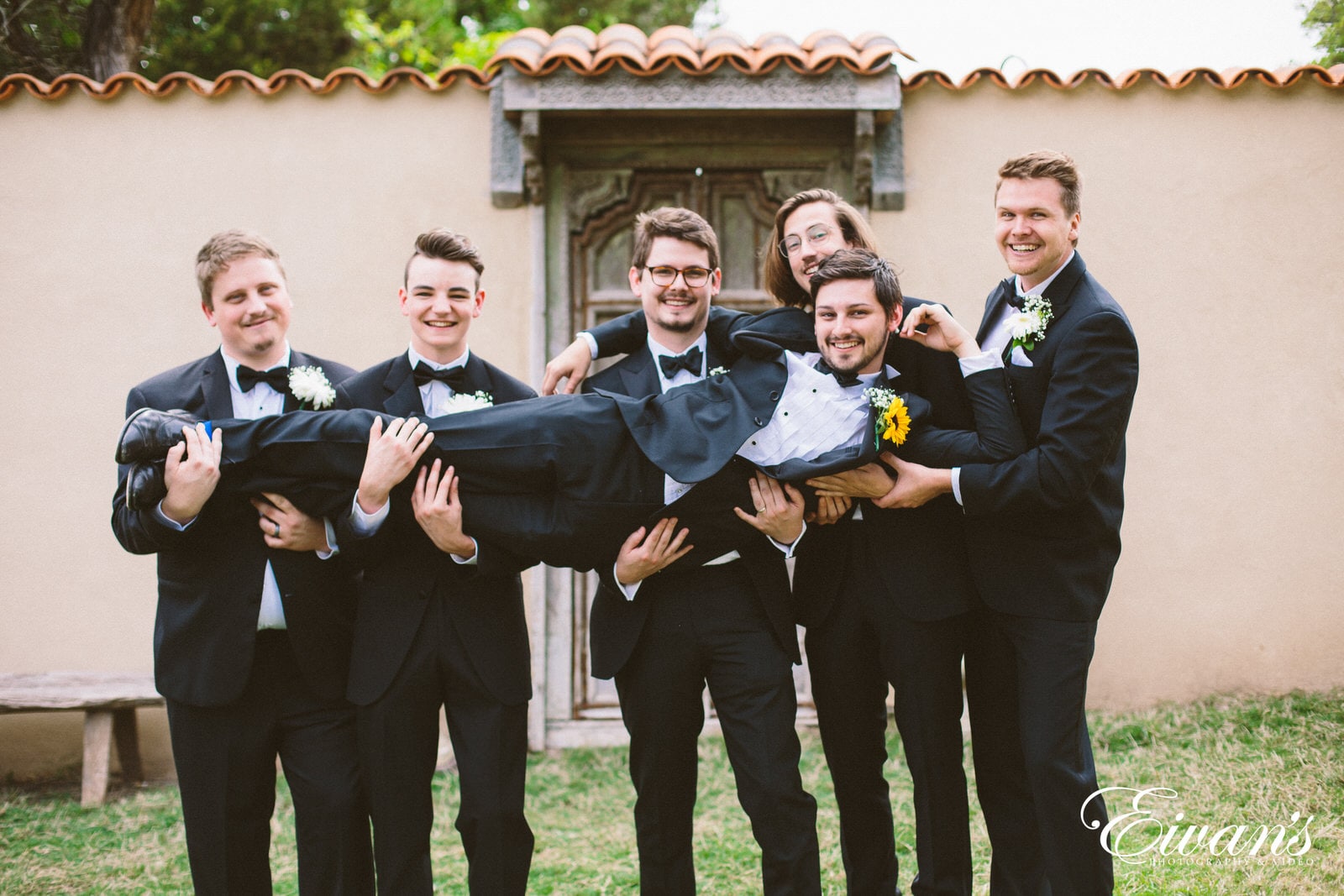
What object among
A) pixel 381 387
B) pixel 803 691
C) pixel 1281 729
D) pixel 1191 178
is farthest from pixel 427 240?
pixel 1281 729

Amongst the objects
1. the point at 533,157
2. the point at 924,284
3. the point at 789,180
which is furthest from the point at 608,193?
the point at 924,284

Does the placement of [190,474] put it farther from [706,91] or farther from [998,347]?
[706,91]

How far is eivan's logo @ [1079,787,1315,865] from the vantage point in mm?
3924

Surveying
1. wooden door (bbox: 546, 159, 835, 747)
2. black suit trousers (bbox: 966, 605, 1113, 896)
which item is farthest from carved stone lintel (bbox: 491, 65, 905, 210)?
black suit trousers (bbox: 966, 605, 1113, 896)

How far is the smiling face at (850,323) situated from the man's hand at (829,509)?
1.25 ft

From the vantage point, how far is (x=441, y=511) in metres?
2.91

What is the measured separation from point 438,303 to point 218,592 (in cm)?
105

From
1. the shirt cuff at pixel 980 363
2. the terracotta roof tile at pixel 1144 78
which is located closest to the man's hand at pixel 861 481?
the shirt cuff at pixel 980 363

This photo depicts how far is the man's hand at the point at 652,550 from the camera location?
9.77 feet

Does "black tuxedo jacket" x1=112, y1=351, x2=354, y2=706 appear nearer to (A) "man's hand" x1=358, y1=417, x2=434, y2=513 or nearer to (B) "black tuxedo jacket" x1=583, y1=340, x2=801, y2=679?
(A) "man's hand" x1=358, y1=417, x2=434, y2=513

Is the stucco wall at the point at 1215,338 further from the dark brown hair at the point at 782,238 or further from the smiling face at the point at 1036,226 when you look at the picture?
the smiling face at the point at 1036,226

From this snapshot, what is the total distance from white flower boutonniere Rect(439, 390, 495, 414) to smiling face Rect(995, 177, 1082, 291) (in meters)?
1.60

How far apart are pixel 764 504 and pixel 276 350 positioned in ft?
5.17

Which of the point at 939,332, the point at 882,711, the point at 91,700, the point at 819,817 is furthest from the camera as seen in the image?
the point at 91,700
